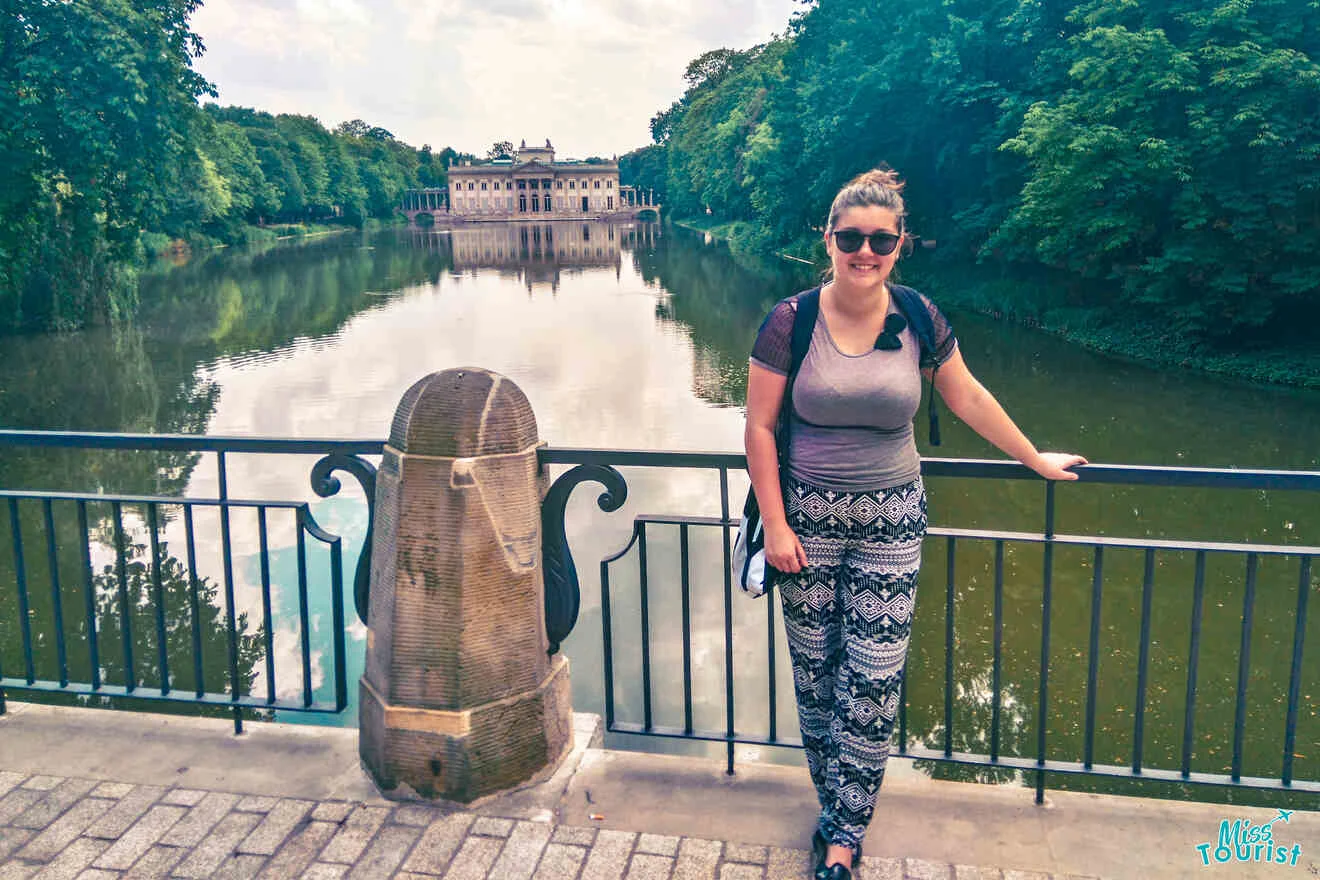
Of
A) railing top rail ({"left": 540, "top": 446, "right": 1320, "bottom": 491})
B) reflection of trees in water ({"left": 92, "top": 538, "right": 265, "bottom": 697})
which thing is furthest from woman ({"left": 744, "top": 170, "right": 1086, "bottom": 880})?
reflection of trees in water ({"left": 92, "top": 538, "right": 265, "bottom": 697})

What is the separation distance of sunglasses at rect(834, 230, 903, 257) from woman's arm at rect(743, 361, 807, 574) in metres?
0.40

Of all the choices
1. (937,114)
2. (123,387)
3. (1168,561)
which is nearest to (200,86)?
(123,387)

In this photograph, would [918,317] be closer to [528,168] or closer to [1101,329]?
[1101,329]

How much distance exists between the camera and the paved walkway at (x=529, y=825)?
128 inches

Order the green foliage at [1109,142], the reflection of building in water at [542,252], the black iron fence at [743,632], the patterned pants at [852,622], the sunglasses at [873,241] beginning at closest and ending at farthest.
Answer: the sunglasses at [873,241] → the patterned pants at [852,622] → the black iron fence at [743,632] → the green foliage at [1109,142] → the reflection of building in water at [542,252]

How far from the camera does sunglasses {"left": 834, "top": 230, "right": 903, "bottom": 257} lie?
9.66ft

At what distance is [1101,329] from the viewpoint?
2298 centimetres

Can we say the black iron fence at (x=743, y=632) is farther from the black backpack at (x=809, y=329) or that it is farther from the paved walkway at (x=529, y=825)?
the black backpack at (x=809, y=329)

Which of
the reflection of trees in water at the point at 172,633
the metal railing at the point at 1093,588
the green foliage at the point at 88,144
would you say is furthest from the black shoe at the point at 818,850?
the green foliage at the point at 88,144

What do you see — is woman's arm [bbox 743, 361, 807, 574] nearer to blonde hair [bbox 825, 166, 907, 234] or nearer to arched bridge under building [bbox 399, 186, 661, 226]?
blonde hair [bbox 825, 166, 907, 234]

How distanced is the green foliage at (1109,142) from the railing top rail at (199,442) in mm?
17604

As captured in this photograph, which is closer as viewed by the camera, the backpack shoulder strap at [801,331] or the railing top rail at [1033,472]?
the backpack shoulder strap at [801,331]

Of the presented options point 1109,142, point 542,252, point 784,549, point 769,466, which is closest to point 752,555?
point 784,549

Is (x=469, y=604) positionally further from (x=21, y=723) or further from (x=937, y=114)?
(x=937, y=114)
